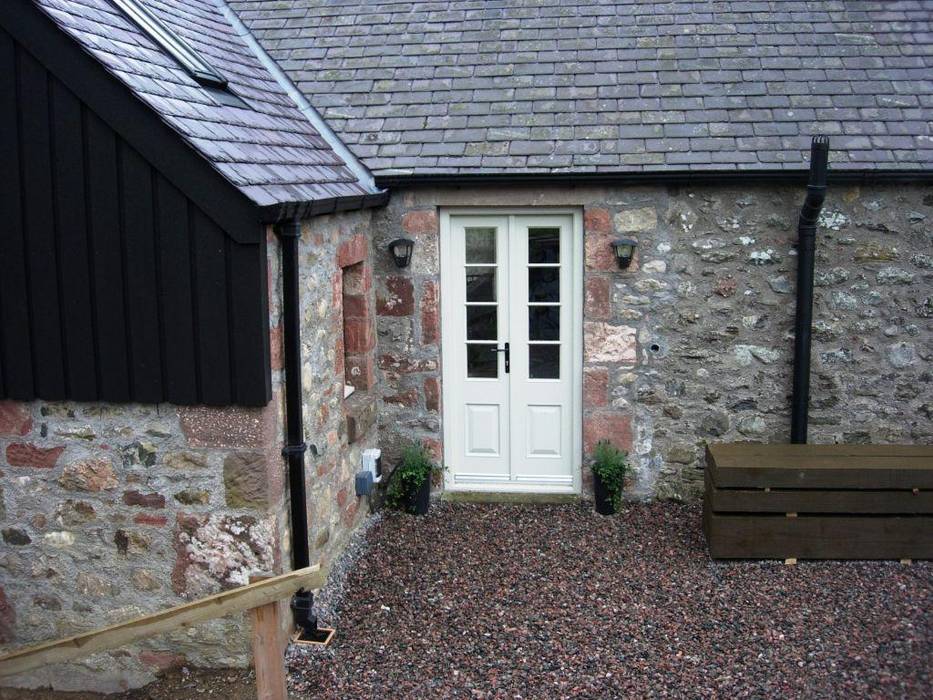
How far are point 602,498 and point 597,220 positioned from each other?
7.43ft

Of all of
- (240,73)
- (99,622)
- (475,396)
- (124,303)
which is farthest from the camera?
(475,396)

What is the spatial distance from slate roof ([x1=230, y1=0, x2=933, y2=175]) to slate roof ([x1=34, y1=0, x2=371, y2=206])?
1.88 feet

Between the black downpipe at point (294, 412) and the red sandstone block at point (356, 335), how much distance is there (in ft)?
6.11

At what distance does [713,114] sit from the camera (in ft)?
25.2

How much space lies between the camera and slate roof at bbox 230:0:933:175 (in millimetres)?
7473

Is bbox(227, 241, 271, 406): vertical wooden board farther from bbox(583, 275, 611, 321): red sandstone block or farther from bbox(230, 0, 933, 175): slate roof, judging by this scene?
bbox(583, 275, 611, 321): red sandstone block

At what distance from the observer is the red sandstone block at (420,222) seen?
7715 mm

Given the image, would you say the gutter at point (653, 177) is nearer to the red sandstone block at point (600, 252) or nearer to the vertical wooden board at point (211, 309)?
the red sandstone block at point (600, 252)

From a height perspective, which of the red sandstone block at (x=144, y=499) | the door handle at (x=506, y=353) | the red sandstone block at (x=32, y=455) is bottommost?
the red sandstone block at (x=144, y=499)

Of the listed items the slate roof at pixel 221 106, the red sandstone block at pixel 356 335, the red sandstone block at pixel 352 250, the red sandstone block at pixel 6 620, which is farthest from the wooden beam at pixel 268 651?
the red sandstone block at pixel 356 335

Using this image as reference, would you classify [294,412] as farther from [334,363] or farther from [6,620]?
[6,620]

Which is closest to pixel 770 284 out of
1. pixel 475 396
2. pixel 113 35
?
pixel 475 396

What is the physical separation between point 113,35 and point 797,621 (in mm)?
5448

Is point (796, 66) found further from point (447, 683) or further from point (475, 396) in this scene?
point (447, 683)
